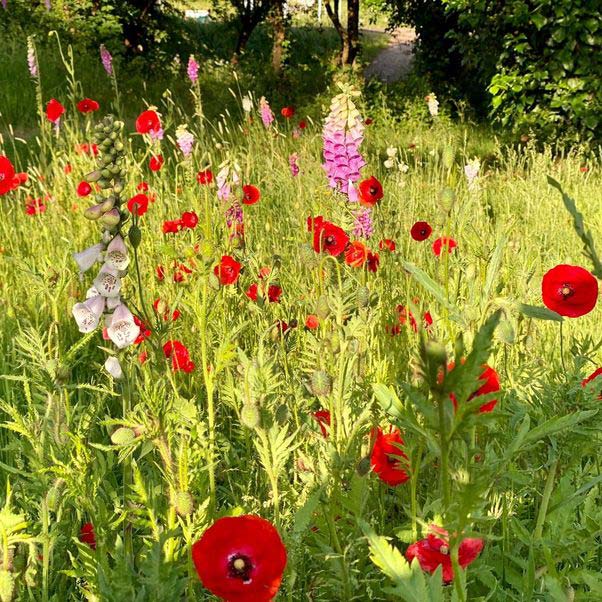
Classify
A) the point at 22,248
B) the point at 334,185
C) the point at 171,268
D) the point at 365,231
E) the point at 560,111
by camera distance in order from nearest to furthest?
1. the point at 334,185
2. the point at 365,231
3. the point at 171,268
4. the point at 22,248
5. the point at 560,111

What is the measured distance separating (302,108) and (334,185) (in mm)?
8634

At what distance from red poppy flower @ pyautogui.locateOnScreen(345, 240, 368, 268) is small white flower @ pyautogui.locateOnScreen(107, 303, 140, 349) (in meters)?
0.86

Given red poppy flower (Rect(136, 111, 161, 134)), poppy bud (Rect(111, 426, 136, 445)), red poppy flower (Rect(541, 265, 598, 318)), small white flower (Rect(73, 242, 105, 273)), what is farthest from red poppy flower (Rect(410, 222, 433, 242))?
red poppy flower (Rect(136, 111, 161, 134))

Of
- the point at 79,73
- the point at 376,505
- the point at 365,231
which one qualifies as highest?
the point at 365,231

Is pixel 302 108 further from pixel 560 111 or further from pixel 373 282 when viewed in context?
pixel 373 282

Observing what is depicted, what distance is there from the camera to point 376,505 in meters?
1.66

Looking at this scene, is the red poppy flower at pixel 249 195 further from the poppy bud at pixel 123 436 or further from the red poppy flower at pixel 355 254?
the poppy bud at pixel 123 436

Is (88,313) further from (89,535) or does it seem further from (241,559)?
(241,559)

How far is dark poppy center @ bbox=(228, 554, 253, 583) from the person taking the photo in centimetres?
87

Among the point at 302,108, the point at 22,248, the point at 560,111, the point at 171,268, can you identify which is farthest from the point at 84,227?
the point at 302,108

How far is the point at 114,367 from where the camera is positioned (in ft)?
4.11

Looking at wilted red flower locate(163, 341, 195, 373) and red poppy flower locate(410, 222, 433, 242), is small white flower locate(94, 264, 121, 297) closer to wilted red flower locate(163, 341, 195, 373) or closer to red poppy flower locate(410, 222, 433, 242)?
wilted red flower locate(163, 341, 195, 373)

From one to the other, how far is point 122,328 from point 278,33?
11121 millimetres

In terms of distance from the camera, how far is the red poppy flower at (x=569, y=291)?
4.50 ft
